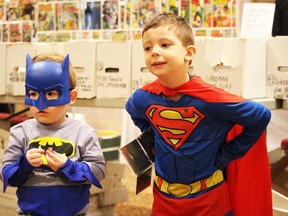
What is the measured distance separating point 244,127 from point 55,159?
21.3 inches

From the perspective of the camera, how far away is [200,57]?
1.89m

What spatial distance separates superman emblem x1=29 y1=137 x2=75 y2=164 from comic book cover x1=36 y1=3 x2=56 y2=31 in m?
1.27

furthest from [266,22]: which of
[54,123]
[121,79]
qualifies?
[54,123]

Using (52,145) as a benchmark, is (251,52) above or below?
above

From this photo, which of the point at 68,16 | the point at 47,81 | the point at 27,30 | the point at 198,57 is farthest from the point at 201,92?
the point at 27,30

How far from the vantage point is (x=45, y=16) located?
2588 millimetres

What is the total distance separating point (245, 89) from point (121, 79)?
20.2 inches

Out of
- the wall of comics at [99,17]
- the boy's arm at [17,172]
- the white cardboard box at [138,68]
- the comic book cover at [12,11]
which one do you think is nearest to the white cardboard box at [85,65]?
the white cardboard box at [138,68]

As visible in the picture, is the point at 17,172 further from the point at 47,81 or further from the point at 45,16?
the point at 45,16

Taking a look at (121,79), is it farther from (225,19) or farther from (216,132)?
Result: (216,132)

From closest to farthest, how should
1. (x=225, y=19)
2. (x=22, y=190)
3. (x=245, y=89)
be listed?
(x=22, y=190) → (x=245, y=89) → (x=225, y=19)

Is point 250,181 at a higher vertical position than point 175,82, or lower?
lower

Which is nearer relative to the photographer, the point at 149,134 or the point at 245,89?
the point at 149,134

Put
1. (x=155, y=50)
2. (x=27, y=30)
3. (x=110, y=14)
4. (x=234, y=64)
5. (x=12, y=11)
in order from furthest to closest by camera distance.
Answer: (x=12, y=11), (x=27, y=30), (x=110, y=14), (x=234, y=64), (x=155, y=50)
